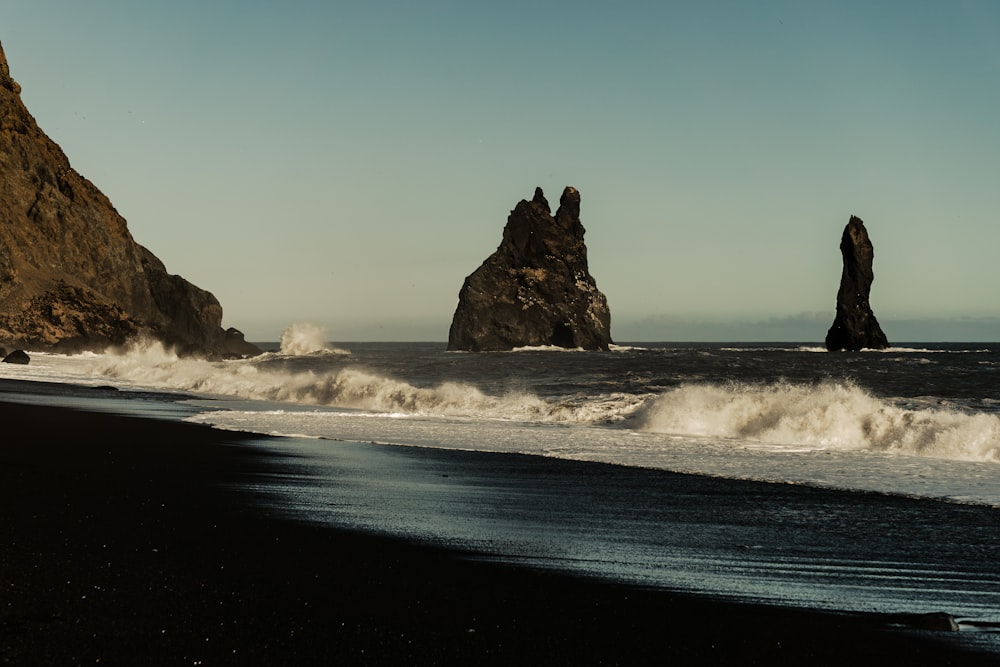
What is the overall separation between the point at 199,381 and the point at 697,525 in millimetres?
31008

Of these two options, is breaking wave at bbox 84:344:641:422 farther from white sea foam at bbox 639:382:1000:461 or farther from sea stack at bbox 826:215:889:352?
sea stack at bbox 826:215:889:352

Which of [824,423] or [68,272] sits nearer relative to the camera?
[824,423]

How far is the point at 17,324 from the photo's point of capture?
8250 cm

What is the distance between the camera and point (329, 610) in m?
5.14

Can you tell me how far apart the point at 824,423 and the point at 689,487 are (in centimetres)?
756

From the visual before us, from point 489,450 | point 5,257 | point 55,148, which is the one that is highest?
point 55,148

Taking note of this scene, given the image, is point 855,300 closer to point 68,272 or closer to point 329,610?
point 68,272

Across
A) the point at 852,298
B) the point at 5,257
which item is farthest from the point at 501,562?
the point at 852,298

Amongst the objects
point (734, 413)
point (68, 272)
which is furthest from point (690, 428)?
point (68, 272)

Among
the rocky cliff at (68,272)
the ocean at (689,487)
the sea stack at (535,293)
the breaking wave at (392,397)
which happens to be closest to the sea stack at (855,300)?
the sea stack at (535,293)

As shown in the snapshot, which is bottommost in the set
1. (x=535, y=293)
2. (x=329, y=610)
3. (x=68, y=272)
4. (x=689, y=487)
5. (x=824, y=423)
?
(x=689, y=487)

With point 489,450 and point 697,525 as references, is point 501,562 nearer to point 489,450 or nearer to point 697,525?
point 697,525

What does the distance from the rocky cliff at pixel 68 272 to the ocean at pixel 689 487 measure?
2610 inches

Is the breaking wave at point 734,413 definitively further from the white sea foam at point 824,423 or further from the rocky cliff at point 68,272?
the rocky cliff at point 68,272
